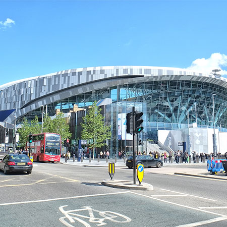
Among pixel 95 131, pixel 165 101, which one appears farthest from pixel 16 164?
pixel 165 101

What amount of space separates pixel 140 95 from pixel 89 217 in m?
58.6

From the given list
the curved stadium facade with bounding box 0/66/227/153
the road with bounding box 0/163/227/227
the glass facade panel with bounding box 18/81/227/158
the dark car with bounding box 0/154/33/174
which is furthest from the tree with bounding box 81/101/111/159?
the road with bounding box 0/163/227/227

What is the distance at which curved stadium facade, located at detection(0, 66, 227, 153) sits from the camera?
2509 inches

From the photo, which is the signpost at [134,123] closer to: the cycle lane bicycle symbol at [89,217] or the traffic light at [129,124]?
the traffic light at [129,124]

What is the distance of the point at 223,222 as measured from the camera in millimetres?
6402

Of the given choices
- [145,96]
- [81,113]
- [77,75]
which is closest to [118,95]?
[145,96]

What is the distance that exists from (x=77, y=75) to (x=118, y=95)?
16.4m

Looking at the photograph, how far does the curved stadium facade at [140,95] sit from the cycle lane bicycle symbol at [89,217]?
4392cm

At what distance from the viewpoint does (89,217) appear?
6.77 m

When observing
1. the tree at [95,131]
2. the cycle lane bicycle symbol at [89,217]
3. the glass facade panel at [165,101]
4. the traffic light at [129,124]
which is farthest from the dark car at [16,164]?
the glass facade panel at [165,101]

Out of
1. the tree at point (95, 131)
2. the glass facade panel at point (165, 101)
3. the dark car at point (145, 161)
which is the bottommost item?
the dark car at point (145, 161)

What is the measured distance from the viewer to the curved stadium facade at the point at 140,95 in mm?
63719

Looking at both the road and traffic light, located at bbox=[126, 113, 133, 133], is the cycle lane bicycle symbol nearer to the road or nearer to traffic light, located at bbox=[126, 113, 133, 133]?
the road

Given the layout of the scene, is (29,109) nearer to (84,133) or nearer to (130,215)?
(84,133)
